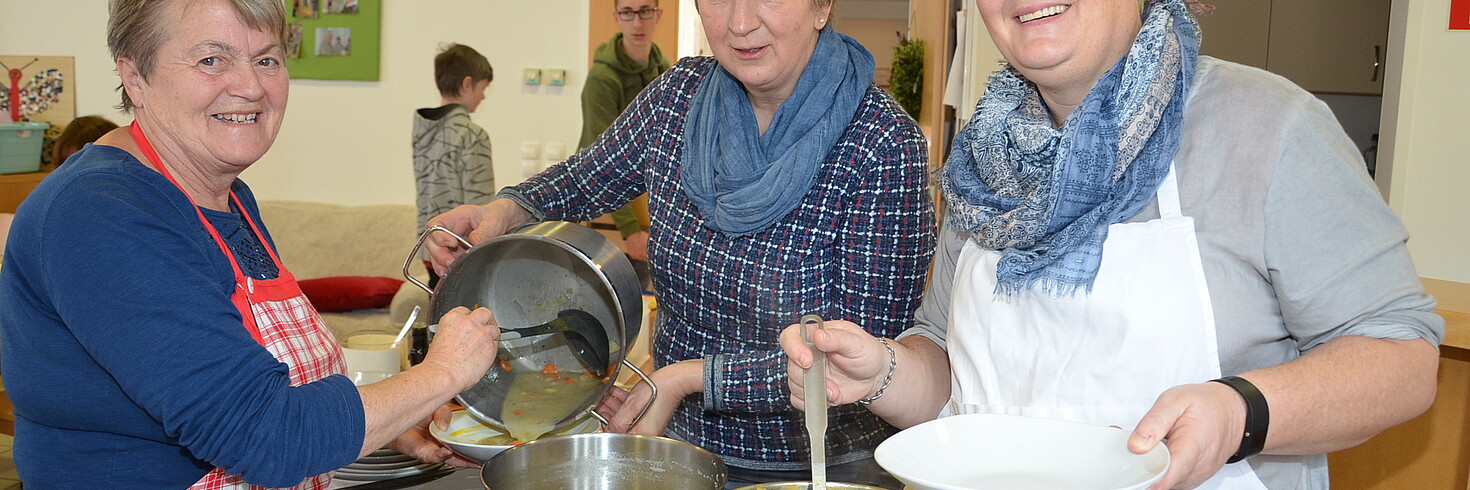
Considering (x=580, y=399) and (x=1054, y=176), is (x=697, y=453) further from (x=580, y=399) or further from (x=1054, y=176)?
(x=1054, y=176)

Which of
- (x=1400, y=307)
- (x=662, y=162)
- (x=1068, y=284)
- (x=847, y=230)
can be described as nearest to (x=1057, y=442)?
(x=1068, y=284)

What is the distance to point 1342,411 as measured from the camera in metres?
0.96

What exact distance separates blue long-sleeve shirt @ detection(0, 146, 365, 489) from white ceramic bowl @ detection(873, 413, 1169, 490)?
1.91 ft

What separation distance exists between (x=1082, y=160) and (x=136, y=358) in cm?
94

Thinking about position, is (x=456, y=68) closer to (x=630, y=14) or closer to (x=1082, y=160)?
(x=630, y=14)

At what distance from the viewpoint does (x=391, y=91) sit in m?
5.54

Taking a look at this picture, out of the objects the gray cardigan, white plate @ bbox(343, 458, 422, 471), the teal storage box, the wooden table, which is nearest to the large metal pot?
white plate @ bbox(343, 458, 422, 471)

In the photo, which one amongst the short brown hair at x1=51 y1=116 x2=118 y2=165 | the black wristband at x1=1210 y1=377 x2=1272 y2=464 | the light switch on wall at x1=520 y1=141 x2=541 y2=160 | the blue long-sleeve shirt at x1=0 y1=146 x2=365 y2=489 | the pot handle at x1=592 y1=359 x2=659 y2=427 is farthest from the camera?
the light switch on wall at x1=520 y1=141 x2=541 y2=160

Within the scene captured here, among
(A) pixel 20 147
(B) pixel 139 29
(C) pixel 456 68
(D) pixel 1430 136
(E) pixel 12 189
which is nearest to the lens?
(B) pixel 139 29

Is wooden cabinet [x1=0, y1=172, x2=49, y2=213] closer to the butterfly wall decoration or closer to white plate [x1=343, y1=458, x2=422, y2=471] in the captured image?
the butterfly wall decoration

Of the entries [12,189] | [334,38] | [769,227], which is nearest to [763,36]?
[769,227]

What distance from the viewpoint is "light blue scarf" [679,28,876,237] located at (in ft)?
4.98

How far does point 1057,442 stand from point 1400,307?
32 centimetres

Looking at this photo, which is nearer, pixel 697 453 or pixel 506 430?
pixel 697 453
